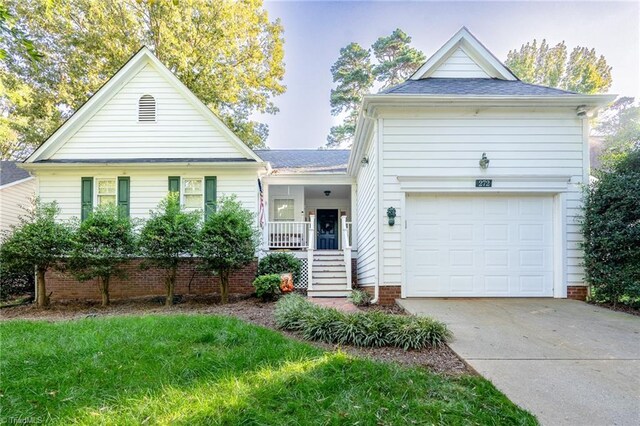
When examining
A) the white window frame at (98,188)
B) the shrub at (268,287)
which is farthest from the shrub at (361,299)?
the white window frame at (98,188)

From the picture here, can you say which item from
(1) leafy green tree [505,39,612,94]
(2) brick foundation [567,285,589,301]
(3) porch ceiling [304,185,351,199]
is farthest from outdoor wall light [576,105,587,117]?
(1) leafy green tree [505,39,612,94]

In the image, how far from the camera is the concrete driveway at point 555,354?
90.2 inches

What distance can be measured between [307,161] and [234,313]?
8.22m

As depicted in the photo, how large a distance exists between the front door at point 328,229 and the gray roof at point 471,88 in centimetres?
737

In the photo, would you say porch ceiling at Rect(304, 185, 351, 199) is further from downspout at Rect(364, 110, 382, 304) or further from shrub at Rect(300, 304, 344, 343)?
shrub at Rect(300, 304, 344, 343)

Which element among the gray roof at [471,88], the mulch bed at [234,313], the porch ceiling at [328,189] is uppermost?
the gray roof at [471,88]

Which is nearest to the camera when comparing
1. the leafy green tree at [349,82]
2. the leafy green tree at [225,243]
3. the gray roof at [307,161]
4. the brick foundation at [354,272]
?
the leafy green tree at [225,243]

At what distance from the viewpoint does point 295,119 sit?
2088cm

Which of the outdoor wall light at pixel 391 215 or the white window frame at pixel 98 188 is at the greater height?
the white window frame at pixel 98 188

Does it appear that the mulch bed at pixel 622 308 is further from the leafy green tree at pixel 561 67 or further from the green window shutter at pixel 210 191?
the leafy green tree at pixel 561 67

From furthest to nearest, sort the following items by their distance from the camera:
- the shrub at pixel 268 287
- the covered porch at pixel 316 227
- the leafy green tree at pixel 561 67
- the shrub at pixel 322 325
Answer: the leafy green tree at pixel 561 67
the covered porch at pixel 316 227
the shrub at pixel 268 287
the shrub at pixel 322 325

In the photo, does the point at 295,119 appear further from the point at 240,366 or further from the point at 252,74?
the point at 240,366

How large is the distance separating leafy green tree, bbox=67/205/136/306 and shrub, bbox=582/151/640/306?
33.1ft

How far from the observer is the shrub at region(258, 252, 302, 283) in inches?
351
